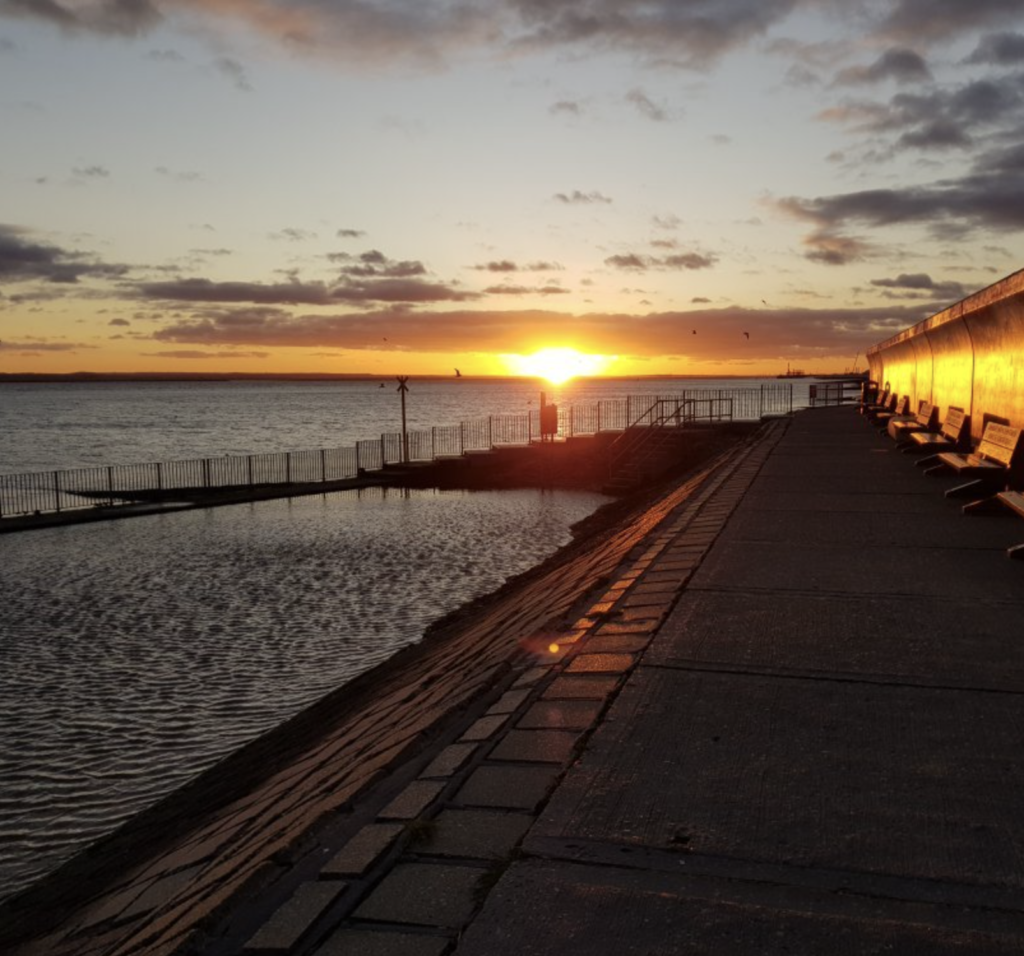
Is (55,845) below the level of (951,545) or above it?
below

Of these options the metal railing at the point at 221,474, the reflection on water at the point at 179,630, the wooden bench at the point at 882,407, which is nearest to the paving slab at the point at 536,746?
the reflection on water at the point at 179,630

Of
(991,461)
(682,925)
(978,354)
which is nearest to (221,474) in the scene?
(978,354)

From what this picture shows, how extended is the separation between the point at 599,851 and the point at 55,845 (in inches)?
222

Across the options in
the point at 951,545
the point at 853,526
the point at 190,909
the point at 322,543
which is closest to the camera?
the point at 190,909

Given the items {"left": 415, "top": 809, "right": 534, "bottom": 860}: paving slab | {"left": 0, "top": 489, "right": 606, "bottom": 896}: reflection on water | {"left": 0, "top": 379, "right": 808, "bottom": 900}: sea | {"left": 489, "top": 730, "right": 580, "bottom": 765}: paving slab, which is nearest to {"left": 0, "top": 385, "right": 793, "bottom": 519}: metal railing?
{"left": 0, "top": 379, "right": 808, "bottom": 900}: sea

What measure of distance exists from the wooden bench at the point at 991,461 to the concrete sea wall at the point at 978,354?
310mm

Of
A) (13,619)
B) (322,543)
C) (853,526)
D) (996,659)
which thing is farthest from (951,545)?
(322,543)

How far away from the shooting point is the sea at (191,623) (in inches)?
324

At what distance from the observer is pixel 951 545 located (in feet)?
29.0

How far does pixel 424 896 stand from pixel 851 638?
3715 millimetres

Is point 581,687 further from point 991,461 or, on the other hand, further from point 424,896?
point 991,461

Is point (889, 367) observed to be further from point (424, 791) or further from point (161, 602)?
point (424, 791)

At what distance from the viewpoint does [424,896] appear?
3000 millimetres

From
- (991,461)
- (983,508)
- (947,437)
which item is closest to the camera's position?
(983,508)
